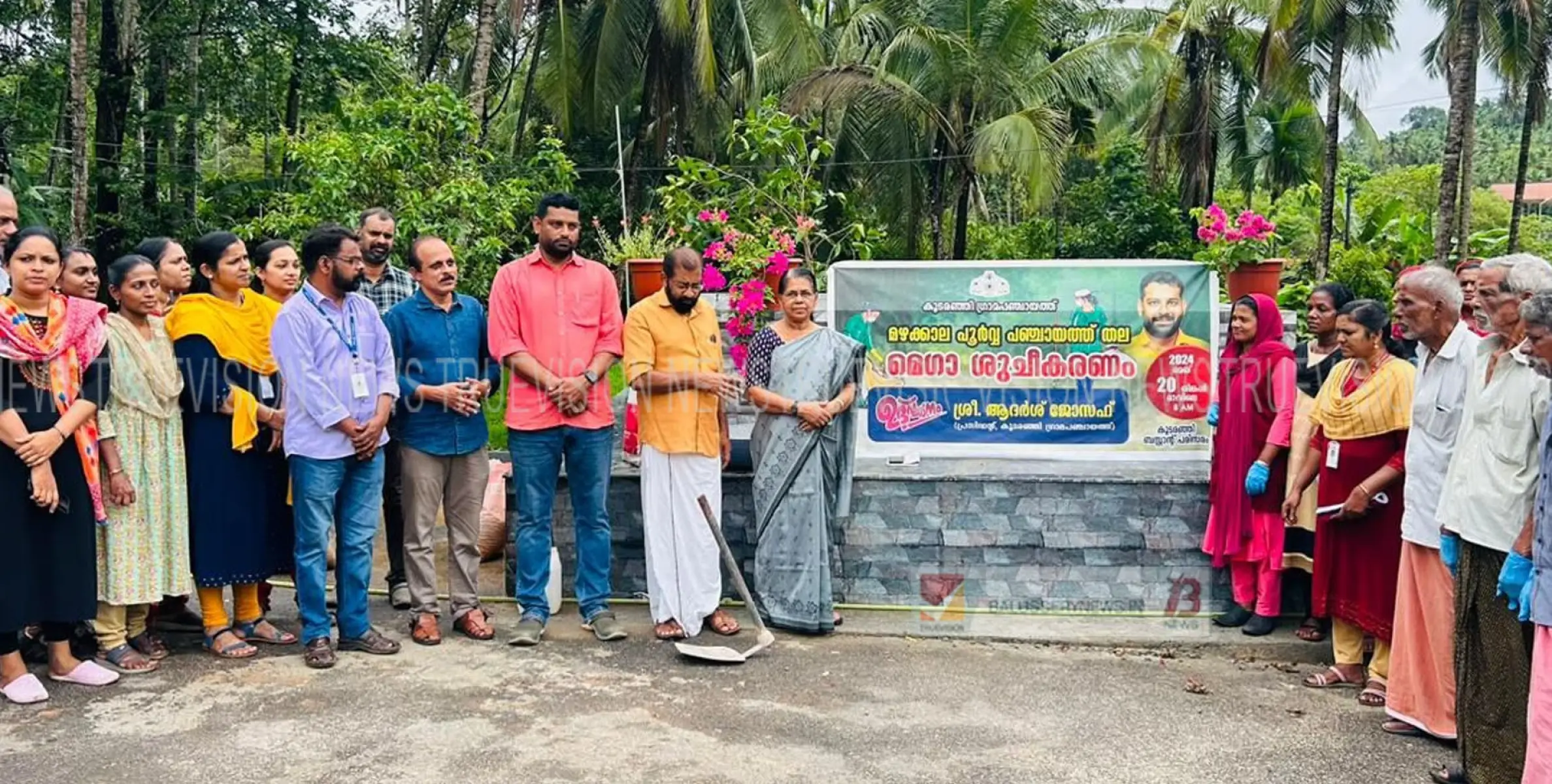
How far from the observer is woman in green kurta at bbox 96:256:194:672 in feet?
14.3

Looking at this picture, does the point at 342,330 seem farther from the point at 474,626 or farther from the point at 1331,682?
the point at 1331,682

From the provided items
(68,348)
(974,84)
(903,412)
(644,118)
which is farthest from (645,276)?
(644,118)

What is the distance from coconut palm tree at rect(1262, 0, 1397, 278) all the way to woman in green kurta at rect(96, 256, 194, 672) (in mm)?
17078

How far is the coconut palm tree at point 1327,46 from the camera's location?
17.7 m

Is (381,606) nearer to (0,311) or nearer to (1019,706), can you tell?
(0,311)

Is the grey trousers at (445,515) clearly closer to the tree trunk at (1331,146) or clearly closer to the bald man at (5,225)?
Result: the bald man at (5,225)

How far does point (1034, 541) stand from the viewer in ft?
17.9

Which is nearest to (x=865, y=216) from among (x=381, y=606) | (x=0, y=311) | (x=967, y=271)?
(x=967, y=271)

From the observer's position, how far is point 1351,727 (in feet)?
13.6

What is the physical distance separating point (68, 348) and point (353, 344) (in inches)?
37.5

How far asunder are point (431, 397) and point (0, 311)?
148 centimetres

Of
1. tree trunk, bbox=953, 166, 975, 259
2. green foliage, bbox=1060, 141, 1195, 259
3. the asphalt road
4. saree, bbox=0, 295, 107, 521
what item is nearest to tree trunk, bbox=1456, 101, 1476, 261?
green foliage, bbox=1060, 141, 1195, 259

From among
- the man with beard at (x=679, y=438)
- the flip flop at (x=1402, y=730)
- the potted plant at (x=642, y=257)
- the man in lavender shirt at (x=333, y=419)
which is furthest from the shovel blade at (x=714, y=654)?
the flip flop at (x=1402, y=730)

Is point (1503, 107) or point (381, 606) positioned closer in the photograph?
point (381, 606)
